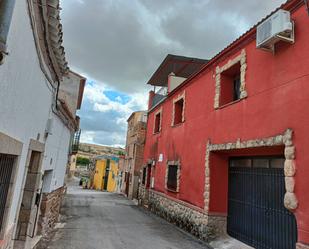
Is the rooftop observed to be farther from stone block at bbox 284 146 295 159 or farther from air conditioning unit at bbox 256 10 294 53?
stone block at bbox 284 146 295 159

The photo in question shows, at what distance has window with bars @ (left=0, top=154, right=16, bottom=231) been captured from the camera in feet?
11.4

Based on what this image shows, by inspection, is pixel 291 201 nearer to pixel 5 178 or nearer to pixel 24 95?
pixel 5 178

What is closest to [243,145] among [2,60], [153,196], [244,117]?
[244,117]

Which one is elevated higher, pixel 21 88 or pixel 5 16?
pixel 5 16

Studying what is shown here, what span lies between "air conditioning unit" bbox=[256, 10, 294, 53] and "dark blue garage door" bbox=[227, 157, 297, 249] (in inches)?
115

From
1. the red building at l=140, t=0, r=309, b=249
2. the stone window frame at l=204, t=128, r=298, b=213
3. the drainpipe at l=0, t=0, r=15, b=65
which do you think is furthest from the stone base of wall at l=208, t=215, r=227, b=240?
the drainpipe at l=0, t=0, r=15, b=65

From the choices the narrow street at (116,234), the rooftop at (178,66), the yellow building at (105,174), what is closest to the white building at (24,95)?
the narrow street at (116,234)

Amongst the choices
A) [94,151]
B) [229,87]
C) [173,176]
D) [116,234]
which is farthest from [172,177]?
[94,151]

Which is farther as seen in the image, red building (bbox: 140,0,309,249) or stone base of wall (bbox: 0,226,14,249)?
red building (bbox: 140,0,309,249)

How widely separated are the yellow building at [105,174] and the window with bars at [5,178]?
29.4 m

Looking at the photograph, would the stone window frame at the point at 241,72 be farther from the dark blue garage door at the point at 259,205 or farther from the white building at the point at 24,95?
the white building at the point at 24,95

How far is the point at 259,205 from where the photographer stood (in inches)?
276

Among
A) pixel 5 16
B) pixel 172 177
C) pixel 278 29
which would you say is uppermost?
pixel 278 29

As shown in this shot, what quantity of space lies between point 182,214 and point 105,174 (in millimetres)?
24510
